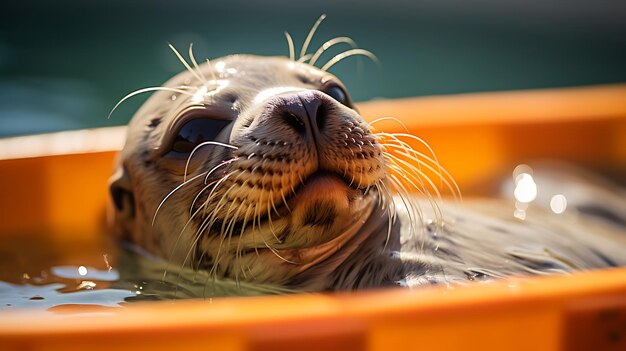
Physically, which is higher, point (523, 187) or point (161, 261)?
point (523, 187)

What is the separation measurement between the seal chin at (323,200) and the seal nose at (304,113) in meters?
0.11

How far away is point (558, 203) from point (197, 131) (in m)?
1.99

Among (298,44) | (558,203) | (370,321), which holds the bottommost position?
(370,321)

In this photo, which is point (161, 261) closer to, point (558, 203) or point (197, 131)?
point (197, 131)

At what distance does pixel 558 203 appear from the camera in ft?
12.7

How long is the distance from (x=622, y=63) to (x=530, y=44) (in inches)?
46.4

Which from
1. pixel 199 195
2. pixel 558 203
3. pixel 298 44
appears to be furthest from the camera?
pixel 298 44

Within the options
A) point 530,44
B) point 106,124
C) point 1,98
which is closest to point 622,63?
point 530,44

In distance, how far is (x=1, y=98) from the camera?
7.69 m

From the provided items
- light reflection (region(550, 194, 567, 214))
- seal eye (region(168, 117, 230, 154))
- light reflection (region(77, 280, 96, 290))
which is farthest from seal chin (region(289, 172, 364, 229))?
light reflection (region(550, 194, 567, 214))

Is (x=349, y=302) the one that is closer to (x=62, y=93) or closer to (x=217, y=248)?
(x=217, y=248)

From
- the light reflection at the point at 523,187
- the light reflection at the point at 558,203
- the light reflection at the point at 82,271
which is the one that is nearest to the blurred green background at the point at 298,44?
the light reflection at the point at 523,187

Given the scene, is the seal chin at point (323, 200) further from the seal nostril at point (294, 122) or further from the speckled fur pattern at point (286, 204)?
the seal nostril at point (294, 122)

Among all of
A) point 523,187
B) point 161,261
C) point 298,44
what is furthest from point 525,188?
point 298,44
